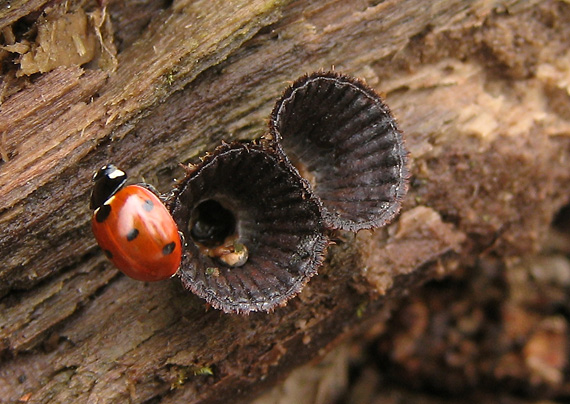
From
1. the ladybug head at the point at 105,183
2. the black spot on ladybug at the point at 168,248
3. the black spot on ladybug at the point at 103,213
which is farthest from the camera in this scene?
the ladybug head at the point at 105,183

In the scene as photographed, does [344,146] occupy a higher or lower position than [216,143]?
lower

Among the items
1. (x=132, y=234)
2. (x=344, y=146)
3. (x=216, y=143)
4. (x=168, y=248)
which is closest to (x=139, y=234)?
(x=132, y=234)

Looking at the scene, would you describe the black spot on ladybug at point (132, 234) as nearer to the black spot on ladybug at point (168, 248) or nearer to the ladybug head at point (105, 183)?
the black spot on ladybug at point (168, 248)

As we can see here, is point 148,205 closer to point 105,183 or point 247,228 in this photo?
point 105,183

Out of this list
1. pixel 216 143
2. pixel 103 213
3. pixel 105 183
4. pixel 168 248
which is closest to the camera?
pixel 168 248

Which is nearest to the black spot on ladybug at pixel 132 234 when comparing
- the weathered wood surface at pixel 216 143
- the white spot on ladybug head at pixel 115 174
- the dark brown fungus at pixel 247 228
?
the dark brown fungus at pixel 247 228

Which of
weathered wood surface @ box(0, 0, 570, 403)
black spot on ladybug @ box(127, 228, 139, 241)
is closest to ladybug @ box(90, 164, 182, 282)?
black spot on ladybug @ box(127, 228, 139, 241)
